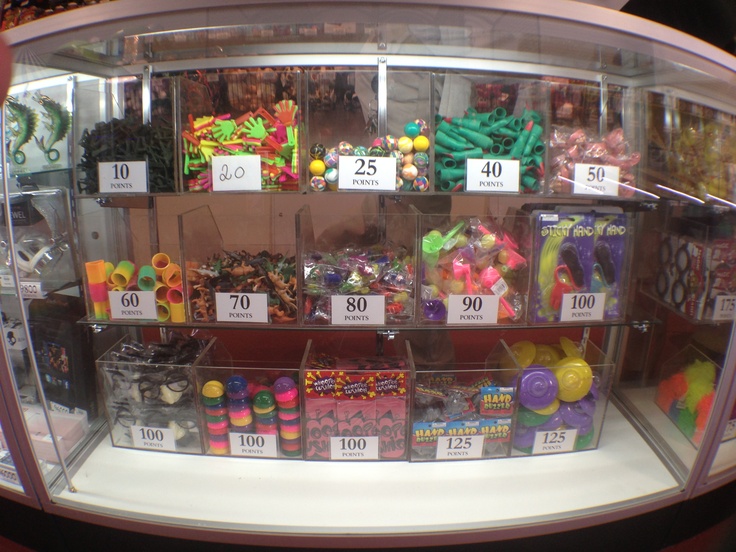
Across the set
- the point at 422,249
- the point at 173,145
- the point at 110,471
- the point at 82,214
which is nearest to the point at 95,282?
the point at 82,214

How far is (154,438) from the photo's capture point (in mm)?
1288

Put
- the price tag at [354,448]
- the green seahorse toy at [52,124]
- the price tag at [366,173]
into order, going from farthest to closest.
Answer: the price tag at [354,448] < the green seahorse toy at [52,124] < the price tag at [366,173]

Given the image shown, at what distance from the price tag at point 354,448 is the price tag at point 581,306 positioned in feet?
2.15

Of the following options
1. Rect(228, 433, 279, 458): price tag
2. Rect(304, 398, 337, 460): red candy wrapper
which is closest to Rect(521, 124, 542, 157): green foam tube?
Rect(304, 398, 337, 460): red candy wrapper

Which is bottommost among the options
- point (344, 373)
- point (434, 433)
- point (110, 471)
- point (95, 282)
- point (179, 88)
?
point (110, 471)

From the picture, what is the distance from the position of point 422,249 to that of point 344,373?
0.42 meters

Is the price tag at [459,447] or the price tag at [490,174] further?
the price tag at [459,447]

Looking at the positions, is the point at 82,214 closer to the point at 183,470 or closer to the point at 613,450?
the point at 183,470

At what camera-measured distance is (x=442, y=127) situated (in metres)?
1.08

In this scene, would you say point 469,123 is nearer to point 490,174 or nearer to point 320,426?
point 490,174

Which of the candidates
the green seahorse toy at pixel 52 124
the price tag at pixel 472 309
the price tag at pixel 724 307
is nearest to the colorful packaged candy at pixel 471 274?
the price tag at pixel 472 309

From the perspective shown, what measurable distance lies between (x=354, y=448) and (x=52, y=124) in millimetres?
1265

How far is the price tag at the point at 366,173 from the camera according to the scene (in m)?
1.03

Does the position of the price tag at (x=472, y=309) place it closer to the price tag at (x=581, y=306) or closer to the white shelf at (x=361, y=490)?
the price tag at (x=581, y=306)
